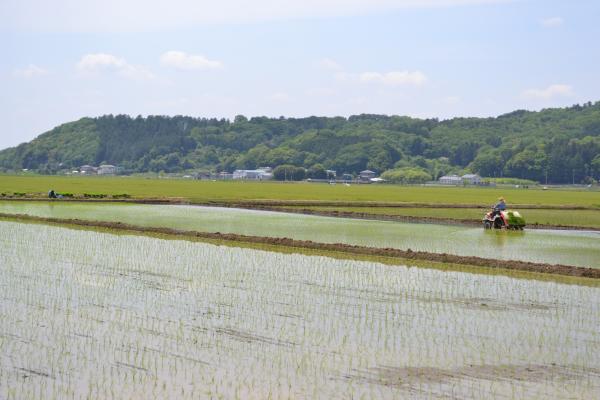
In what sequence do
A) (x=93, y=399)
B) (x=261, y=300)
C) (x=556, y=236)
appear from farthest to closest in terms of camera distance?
(x=556, y=236) < (x=261, y=300) < (x=93, y=399)

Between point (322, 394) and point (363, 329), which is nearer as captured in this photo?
point (322, 394)

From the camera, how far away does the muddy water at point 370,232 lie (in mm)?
21766

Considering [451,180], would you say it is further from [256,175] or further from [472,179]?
[256,175]

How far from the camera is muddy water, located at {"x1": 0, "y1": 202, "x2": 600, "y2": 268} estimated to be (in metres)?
21.8

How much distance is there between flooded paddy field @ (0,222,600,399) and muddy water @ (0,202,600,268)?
15.9ft

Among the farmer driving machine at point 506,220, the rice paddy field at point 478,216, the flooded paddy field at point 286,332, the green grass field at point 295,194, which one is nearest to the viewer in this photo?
the flooded paddy field at point 286,332

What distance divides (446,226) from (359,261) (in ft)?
43.6

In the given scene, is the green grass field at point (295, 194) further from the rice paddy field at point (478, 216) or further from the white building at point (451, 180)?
the white building at point (451, 180)

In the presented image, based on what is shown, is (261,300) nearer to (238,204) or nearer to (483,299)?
(483,299)

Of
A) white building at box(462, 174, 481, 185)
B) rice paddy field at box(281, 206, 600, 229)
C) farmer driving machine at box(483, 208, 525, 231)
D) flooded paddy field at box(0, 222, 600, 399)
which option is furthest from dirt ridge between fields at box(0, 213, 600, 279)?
white building at box(462, 174, 481, 185)

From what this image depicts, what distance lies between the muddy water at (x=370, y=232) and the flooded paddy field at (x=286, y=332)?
486cm

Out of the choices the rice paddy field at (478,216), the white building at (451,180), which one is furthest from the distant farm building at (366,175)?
the rice paddy field at (478,216)

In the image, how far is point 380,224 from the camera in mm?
31703

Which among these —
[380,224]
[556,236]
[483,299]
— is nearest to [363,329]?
[483,299]
